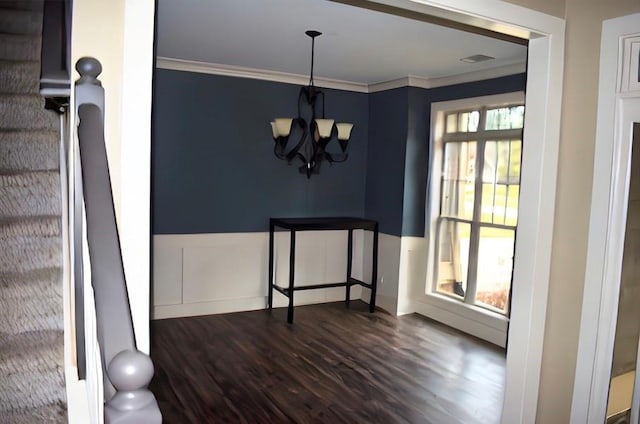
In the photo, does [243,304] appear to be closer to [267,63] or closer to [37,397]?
[267,63]

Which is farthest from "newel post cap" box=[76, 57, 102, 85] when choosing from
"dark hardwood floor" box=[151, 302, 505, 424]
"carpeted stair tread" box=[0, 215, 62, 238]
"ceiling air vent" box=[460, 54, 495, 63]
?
"ceiling air vent" box=[460, 54, 495, 63]

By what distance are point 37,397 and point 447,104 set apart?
14.7 ft

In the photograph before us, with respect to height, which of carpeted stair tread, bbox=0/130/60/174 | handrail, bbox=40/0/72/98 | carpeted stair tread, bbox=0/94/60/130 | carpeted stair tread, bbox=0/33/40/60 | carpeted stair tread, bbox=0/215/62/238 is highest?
carpeted stair tread, bbox=0/33/40/60

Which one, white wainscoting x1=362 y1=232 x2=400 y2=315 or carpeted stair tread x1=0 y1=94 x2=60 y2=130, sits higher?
carpeted stair tread x1=0 y1=94 x2=60 y2=130

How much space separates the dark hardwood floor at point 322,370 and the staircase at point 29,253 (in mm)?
1628

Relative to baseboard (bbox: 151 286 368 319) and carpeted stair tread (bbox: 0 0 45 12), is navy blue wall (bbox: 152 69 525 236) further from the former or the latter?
carpeted stair tread (bbox: 0 0 45 12)

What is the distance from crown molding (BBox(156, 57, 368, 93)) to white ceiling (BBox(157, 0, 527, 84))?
0.45 feet

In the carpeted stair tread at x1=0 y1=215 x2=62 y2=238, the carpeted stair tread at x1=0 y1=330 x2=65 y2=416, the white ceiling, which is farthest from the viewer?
the white ceiling

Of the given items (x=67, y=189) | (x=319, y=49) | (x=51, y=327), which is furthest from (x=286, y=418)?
(x=319, y=49)

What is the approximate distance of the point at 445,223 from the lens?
17.3 feet

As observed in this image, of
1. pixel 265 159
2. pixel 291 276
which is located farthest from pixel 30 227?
pixel 265 159

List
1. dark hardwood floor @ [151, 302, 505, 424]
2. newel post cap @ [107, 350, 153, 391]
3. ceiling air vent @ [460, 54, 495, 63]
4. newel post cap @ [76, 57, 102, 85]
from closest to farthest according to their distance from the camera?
newel post cap @ [107, 350, 153, 391], newel post cap @ [76, 57, 102, 85], dark hardwood floor @ [151, 302, 505, 424], ceiling air vent @ [460, 54, 495, 63]

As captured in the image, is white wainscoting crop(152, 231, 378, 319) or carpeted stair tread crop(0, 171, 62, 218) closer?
carpeted stair tread crop(0, 171, 62, 218)

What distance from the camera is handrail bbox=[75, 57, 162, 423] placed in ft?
2.14
